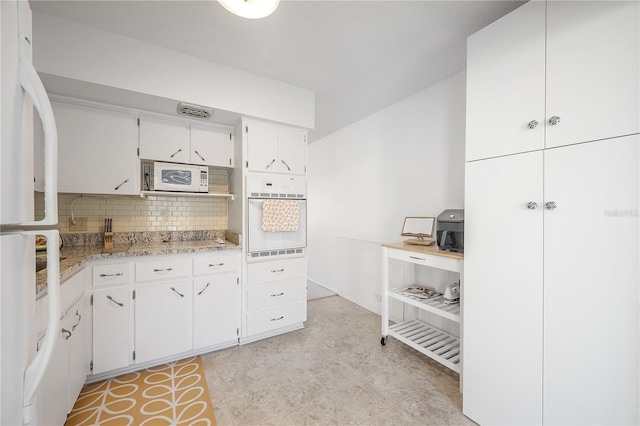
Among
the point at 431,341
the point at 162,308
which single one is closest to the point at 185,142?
the point at 162,308

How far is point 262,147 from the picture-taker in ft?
8.35

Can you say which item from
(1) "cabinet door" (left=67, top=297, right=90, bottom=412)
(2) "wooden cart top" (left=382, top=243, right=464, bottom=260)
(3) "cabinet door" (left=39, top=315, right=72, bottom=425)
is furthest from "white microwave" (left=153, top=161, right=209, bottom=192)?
(2) "wooden cart top" (left=382, top=243, right=464, bottom=260)

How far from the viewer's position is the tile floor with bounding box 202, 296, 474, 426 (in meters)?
1.61

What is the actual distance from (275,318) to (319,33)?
2.51m

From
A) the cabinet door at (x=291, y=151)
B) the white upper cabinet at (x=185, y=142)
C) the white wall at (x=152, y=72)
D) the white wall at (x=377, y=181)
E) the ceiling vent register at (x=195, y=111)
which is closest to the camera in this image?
the white wall at (x=152, y=72)

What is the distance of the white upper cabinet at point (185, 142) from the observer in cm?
231

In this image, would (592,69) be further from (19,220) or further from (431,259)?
(19,220)

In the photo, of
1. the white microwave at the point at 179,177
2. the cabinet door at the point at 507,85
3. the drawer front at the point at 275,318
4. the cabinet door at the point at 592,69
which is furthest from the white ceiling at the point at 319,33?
the drawer front at the point at 275,318

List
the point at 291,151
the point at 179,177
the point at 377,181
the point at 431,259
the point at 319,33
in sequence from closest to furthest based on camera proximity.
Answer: the point at 319,33, the point at 431,259, the point at 179,177, the point at 291,151, the point at 377,181

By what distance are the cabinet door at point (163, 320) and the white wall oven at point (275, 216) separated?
66 cm

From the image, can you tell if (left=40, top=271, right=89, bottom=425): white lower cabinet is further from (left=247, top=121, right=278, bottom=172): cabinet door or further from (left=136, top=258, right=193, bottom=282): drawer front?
(left=247, top=121, right=278, bottom=172): cabinet door

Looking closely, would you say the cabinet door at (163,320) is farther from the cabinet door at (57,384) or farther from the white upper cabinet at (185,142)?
the white upper cabinet at (185,142)

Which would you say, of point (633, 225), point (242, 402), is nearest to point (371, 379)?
point (242, 402)

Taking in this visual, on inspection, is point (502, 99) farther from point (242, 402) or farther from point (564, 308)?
point (242, 402)
